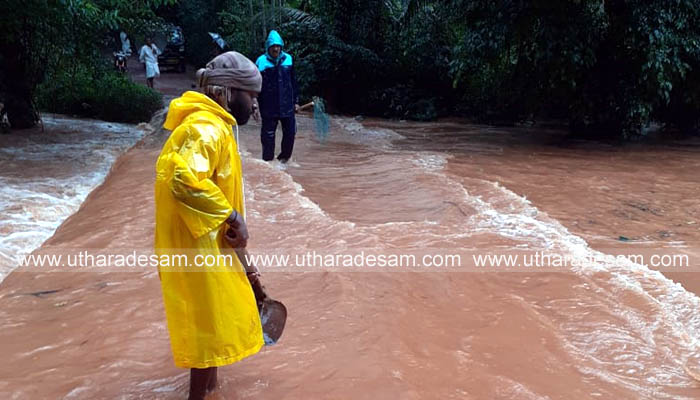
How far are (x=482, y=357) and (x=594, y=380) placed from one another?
56 centimetres

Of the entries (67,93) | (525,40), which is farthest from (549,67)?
(67,93)

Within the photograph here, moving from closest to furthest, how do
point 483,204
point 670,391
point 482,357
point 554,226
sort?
1. point 670,391
2. point 482,357
3. point 554,226
4. point 483,204

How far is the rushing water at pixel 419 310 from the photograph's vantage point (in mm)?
3010

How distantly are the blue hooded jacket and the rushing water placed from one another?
147cm

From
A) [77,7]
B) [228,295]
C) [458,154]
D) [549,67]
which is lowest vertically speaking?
[458,154]

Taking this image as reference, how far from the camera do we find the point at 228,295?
2.36 m

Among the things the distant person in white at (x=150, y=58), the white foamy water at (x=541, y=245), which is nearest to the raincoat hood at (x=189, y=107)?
the white foamy water at (x=541, y=245)

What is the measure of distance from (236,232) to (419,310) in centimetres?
185

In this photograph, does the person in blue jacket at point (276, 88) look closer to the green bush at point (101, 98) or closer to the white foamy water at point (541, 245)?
the white foamy water at point (541, 245)

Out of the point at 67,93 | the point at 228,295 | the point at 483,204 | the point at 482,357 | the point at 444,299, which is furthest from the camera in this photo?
the point at 67,93

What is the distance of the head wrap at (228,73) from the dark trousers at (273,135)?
6.26m

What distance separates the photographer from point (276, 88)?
8617 millimetres

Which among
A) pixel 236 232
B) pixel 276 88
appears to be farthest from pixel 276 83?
pixel 236 232

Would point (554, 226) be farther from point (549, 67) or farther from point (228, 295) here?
point (549, 67)
